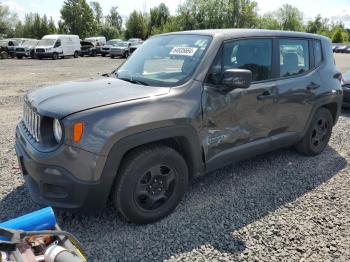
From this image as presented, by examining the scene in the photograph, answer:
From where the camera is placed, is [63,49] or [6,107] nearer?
[6,107]

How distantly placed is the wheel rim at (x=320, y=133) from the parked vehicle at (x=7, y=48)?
98.8 ft

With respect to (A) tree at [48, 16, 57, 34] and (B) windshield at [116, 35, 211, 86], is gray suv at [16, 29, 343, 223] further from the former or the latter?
(A) tree at [48, 16, 57, 34]

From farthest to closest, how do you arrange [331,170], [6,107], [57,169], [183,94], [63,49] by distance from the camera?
[63,49] → [6,107] → [331,170] → [183,94] → [57,169]

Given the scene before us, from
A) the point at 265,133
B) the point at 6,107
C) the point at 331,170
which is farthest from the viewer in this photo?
the point at 6,107

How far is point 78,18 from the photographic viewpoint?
57.9m

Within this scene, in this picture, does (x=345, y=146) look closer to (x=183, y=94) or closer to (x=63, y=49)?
(x=183, y=94)

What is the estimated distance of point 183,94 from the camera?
125 inches

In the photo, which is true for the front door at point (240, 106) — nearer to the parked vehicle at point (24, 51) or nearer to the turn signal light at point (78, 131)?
the turn signal light at point (78, 131)

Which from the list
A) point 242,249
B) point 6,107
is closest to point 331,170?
point 242,249

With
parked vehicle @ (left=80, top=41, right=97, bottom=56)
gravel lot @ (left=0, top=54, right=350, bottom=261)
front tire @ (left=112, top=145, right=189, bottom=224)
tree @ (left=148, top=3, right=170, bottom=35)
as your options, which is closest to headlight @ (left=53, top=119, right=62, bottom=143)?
front tire @ (left=112, top=145, right=189, bottom=224)

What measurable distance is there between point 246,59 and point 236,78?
670 millimetres

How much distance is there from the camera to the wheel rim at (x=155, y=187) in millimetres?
3059

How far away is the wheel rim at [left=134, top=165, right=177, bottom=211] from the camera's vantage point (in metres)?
3.06

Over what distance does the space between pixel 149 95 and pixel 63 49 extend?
2847 centimetres
